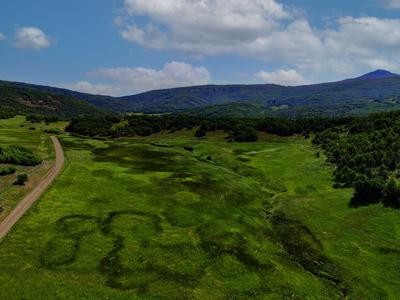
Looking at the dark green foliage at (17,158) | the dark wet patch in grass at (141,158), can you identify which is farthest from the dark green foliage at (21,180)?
the dark wet patch in grass at (141,158)

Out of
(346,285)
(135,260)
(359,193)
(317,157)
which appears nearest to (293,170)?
(317,157)

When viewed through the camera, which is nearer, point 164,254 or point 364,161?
point 164,254

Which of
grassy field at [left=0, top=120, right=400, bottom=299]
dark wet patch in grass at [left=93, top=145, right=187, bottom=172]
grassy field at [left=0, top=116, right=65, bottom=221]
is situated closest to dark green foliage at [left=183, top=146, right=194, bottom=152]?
dark wet patch in grass at [left=93, top=145, right=187, bottom=172]

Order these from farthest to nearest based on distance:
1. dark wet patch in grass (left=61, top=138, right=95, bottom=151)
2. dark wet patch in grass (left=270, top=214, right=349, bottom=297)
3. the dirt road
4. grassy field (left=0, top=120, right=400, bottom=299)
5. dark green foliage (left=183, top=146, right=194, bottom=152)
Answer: dark green foliage (left=183, top=146, right=194, bottom=152) < dark wet patch in grass (left=61, top=138, right=95, bottom=151) < the dirt road < dark wet patch in grass (left=270, top=214, right=349, bottom=297) < grassy field (left=0, top=120, right=400, bottom=299)

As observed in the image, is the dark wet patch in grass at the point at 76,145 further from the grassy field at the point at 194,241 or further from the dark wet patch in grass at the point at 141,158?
the grassy field at the point at 194,241

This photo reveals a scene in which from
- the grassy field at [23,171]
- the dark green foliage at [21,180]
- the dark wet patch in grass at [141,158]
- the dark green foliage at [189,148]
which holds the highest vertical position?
the dark green foliage at [21,180]

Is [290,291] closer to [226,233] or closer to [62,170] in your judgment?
[226,233]

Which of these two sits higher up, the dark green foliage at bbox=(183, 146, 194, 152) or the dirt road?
the dirt road

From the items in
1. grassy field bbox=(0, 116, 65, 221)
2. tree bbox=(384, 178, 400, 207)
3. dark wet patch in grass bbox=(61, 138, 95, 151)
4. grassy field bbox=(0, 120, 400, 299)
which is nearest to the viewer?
grassy field bbox=(0, 120, 400, 299)

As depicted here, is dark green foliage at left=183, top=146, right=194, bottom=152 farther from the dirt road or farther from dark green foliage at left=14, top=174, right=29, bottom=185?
dark green foliage at left=14, top=174, right=29, bottom=185
